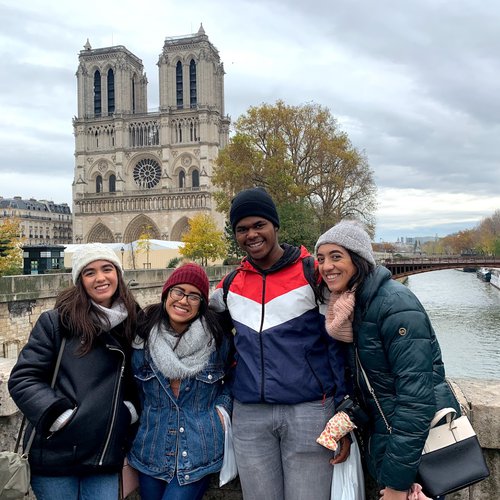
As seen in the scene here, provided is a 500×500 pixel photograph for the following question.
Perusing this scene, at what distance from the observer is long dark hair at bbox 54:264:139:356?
2.35 metres

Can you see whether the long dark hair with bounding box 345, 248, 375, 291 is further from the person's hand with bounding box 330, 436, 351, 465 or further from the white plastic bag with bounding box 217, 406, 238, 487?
the white plastic bag with bounding box 217, 406, 238, 487

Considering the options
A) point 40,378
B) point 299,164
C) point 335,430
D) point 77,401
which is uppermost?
point 299,164

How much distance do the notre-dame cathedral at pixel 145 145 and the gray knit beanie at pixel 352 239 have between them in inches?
1983

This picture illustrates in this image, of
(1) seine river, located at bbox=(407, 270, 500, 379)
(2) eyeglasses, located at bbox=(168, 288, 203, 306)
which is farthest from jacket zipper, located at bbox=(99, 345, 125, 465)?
(1) seine river, located at bbox=(407, 270, 500, 379)

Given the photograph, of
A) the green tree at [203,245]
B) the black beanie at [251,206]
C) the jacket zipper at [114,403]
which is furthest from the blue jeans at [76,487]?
the green tree at [203,245]

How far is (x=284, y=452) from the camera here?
227 centimetres

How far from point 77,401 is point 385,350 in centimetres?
137

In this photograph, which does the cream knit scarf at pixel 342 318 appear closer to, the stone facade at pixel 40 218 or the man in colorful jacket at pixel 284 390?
the man in colorful jacket at pixel 284 390

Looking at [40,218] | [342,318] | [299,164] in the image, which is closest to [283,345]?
[342,318]

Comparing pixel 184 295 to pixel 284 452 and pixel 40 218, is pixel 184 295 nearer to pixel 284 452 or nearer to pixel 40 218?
pixel 284 452

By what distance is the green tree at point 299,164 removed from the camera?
1117 inches

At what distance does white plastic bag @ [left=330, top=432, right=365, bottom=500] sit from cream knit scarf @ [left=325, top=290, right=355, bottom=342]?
17.7 inches

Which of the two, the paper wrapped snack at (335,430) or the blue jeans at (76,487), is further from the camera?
the blue jeans at (76,487)

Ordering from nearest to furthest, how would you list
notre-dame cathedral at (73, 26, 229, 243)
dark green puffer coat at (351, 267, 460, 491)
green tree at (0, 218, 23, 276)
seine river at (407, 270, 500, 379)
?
dark green puffer coat at (351, 267, 460, 491), seine river at (407, 270, 500, 379), green tree at (0, 218, 23, 276), notre-dame cathedral at (73, 26, 229, 243)
